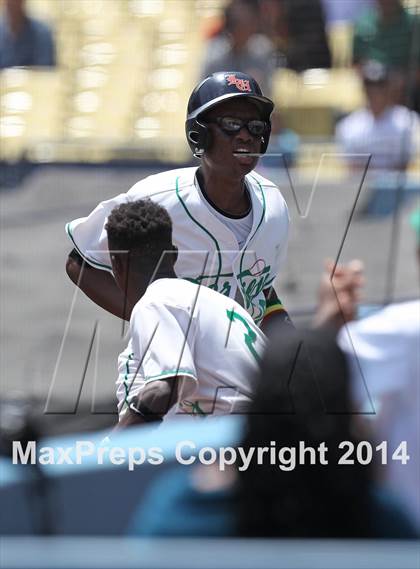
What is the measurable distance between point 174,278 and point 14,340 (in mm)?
786

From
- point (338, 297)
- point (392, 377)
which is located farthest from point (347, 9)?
point (392, 377)

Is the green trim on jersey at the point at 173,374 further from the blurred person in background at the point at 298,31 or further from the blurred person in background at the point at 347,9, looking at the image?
the blurred person in background at the point at 347,9

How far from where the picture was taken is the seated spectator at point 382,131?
3363mm

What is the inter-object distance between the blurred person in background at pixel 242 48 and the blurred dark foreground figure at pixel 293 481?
1.68m

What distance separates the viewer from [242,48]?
12.2 ft

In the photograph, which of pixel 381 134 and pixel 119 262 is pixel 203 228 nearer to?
pixel 119 262

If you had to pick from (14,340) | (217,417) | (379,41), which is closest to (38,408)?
(14,340)

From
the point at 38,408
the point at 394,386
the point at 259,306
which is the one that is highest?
the point at 259,306

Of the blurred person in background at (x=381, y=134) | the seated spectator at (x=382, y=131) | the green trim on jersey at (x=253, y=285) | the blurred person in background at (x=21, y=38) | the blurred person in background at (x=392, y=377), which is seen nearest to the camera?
the green trim on jersey at (x=253, y=285)

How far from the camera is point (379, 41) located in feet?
13.2

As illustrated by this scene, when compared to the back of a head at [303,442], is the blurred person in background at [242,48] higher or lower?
higher

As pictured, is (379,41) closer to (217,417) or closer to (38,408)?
(38,408)

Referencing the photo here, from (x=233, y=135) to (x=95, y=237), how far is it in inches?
10.2

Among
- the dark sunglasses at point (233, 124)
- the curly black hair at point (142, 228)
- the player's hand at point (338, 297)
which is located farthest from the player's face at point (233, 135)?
the player's hand at point (338, 297)
